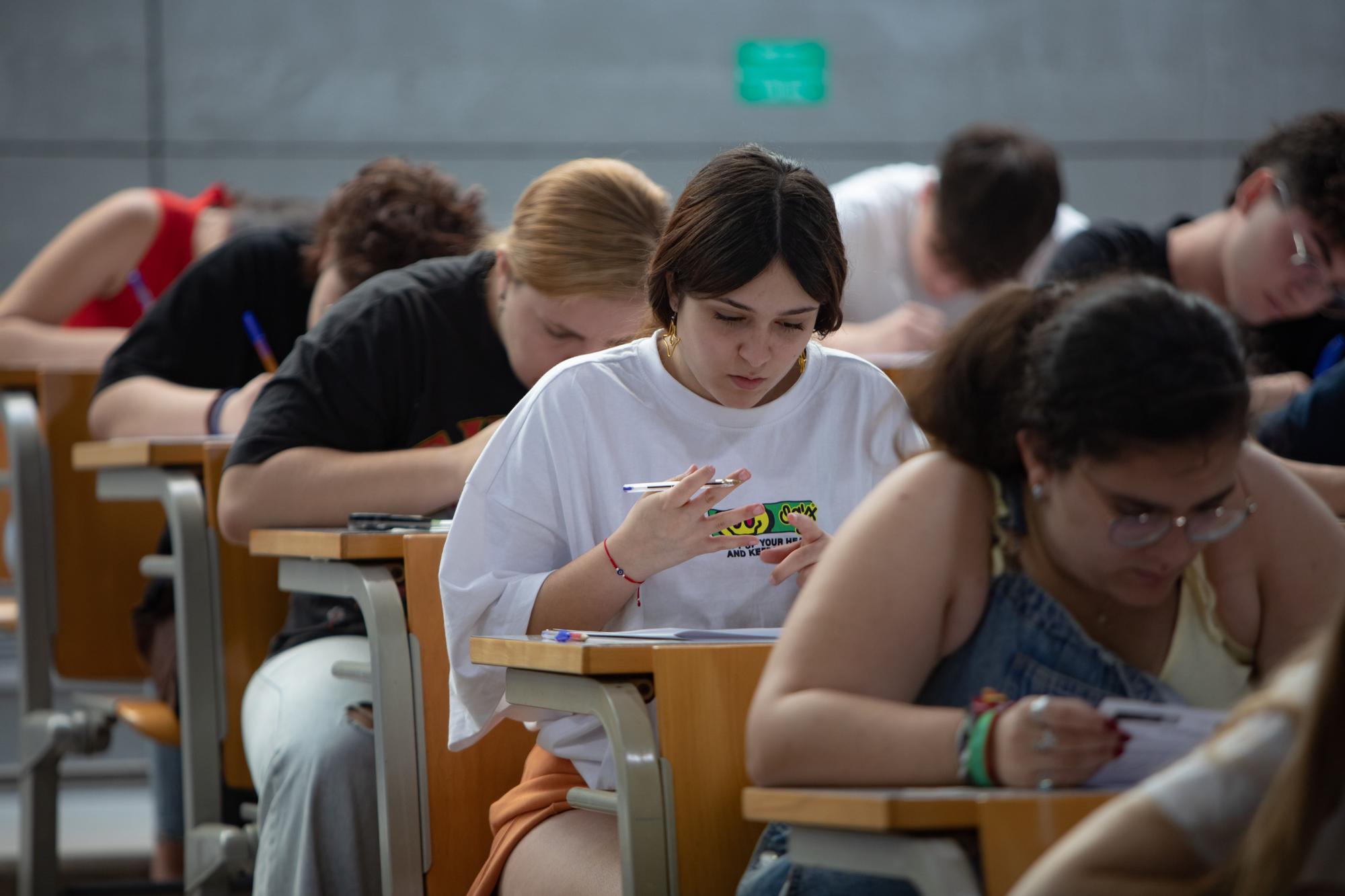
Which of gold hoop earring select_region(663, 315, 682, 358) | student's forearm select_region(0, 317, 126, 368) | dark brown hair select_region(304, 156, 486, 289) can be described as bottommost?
student's forearm select_region(0, 317, 126, 368)

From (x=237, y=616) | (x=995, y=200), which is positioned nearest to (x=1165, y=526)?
(x=237, y=616)

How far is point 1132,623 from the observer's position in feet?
4.47

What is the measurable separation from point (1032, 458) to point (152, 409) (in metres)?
1.89

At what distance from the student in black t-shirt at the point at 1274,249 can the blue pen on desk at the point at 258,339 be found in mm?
1486

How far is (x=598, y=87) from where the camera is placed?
15.7ft

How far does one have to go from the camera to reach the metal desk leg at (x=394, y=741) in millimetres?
1912

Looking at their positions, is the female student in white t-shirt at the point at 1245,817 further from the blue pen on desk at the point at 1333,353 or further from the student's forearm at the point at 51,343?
the student's forearm at the point at 51,343

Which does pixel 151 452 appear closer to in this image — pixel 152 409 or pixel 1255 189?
pixel 152 409

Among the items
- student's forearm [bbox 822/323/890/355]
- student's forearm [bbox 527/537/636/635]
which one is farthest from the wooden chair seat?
student's forearm [bbox 822/323/890/355]

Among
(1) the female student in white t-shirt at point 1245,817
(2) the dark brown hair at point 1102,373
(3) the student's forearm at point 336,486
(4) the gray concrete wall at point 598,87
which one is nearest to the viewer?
(1) the female student in white t-shirt at point 1245,817

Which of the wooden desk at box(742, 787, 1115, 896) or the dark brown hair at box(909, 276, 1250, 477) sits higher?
the dark brown hair at box(909, 276, 1250, 477)

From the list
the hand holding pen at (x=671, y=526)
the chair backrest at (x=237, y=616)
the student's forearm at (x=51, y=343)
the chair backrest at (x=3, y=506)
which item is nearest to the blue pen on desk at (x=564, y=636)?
the hand holding pen at (x=671, y=526)

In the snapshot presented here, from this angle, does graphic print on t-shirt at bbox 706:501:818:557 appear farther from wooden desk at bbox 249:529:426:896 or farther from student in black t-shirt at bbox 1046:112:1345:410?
student in black t-shirt at bbox 1046:112:1345:410

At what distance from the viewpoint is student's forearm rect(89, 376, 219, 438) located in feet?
8.89
